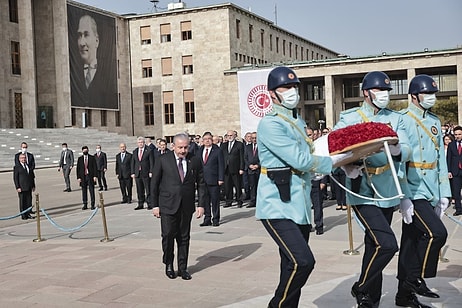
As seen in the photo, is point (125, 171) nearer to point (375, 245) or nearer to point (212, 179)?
point (212, 179)

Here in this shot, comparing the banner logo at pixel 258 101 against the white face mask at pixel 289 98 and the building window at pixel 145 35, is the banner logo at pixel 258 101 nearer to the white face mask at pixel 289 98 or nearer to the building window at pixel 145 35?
the white face mask at pixel 289 98

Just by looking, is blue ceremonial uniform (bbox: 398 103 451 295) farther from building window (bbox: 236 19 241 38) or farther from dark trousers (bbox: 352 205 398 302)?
building window (bbox: 236 19 241 38)

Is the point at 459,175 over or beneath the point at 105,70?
beneath

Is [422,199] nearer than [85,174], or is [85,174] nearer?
[422,199]

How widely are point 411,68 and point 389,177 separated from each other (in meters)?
40.8

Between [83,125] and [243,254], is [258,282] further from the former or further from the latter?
[83,125]

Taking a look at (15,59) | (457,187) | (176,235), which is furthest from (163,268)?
(15,59)

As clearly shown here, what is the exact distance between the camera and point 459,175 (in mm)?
13758

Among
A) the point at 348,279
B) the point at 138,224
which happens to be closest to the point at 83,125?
the point at 138,224

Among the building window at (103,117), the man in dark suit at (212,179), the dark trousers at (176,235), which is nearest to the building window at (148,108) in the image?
the building window at (103,117)

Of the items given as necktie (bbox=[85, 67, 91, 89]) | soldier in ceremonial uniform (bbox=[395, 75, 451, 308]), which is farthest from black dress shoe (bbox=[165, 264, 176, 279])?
necktie (bbox=[85, 67, 91, 89])

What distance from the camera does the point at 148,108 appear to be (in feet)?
196

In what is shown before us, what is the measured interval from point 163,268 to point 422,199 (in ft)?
13.2

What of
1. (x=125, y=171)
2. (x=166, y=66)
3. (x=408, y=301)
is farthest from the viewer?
(x=166, y=66)
